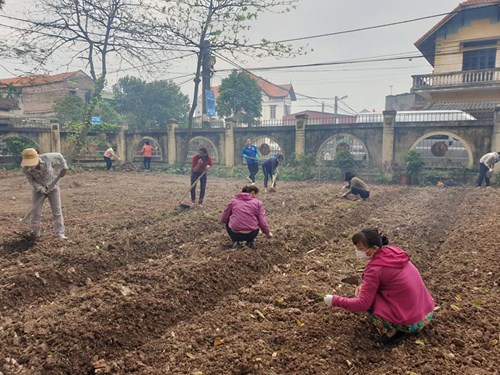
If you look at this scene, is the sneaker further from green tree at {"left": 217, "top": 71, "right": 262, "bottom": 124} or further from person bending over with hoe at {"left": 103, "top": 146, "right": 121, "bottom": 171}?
green tree at {"left": 217, "top": 71, "right": 262, "bottom": 124}

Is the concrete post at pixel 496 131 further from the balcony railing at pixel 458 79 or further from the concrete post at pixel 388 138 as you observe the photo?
the balcony railing at pixel 458 79

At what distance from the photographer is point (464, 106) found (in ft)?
71.7

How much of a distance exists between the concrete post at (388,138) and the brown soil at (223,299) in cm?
952

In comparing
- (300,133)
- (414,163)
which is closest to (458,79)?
(414,163)

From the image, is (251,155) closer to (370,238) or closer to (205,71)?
(370,238)

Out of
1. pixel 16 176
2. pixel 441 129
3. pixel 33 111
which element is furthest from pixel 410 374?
pixel 33 111

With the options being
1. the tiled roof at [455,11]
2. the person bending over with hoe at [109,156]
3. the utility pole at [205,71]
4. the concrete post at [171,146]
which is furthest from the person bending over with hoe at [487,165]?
the person bending over with hoe at [109,156]

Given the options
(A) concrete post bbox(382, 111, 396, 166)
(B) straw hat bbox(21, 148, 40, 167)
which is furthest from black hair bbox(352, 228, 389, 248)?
(A) concrete post bbox(382, 111, 396, 166)

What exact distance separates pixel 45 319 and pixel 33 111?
46.0 m

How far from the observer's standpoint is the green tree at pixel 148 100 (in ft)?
116

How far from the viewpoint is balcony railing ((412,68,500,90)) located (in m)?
21.0

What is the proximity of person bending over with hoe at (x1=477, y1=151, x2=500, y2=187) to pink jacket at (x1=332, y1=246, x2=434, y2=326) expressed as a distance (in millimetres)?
12800

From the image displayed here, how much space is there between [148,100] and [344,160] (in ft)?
73.1

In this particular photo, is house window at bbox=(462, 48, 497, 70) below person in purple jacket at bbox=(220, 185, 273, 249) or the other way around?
the other way around
